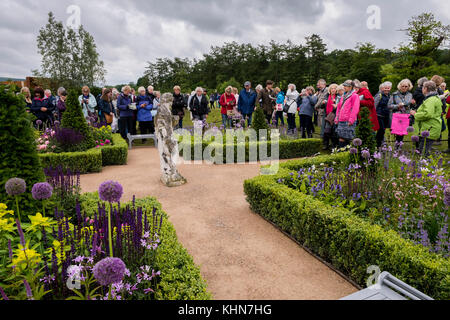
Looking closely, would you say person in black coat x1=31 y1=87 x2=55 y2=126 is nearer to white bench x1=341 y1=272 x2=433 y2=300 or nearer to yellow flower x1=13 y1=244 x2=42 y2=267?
yellow flower x1=13 y1=244 x2=42 y2=267

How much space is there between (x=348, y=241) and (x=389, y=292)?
4.02 ft

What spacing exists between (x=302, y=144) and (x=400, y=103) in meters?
2.83

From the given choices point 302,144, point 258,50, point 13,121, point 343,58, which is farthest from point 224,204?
point 258,50

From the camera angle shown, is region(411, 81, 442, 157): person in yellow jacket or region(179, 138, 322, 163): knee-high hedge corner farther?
region(179, 138, 322, 163): knee-high hedge corner

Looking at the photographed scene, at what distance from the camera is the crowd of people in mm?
7164

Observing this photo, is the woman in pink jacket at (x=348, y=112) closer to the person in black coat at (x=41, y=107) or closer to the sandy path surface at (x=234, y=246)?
the sandy path surface at (x=234, y=246)

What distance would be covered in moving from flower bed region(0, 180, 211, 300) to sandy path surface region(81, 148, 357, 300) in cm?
63

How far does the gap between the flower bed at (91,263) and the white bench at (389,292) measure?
48.7 inches

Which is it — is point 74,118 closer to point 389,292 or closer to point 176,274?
point 176,274

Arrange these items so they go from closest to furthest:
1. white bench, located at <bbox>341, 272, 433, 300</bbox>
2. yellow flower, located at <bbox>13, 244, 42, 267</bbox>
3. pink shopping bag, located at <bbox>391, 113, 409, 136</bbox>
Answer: white bench, located at <bbox>341, 272, 433, 300</bbox> → yellow flower, located at <bbox>13, 244, 42, 267</bbox> → pink shopping bag, located at <bbox>391, 113, 409, 136</bbox>

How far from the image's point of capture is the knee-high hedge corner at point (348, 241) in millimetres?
2652

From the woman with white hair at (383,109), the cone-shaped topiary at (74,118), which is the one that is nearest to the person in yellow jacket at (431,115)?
the woman with white hair at (383,109)

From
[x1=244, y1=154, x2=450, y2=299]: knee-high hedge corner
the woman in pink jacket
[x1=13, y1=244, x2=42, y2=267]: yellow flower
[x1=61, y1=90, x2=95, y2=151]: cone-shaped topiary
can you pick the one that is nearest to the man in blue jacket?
the woman in pink jacket
